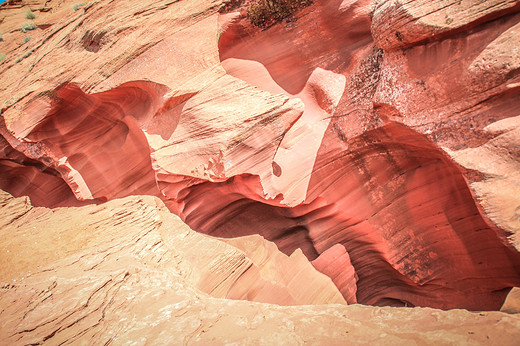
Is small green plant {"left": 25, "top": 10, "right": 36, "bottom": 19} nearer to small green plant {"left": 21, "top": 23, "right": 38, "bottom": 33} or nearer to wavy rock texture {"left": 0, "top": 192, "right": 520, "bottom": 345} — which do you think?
small green plant {"left": 21, "top": 23, "right": 38, "bottom": 33}

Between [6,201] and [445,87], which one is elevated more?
[6,201]

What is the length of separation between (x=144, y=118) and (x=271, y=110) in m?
2.69

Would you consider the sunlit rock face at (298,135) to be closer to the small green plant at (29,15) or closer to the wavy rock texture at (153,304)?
the wavy rock texture at (153,304)

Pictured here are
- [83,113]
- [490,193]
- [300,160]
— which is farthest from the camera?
[83,113]

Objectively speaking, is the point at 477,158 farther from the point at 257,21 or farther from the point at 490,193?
the point at 257,21

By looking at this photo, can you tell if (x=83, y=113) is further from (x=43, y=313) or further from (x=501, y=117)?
(x=501, y=117)

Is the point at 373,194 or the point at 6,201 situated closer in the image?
the point at 373,194

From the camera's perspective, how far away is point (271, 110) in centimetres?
552

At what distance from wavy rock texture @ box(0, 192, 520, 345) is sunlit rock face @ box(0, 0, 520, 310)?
3.42 feet

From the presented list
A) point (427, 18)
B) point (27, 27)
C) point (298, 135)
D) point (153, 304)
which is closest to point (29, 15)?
point (27, 27)

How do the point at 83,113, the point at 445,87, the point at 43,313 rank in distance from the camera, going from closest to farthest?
the point at 43,313, the point at 445,87, the point at 83,113

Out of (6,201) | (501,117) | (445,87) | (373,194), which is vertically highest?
(6,201)

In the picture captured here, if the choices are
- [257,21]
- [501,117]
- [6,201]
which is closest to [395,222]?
[501,117]

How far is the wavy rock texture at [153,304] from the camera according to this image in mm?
2812
